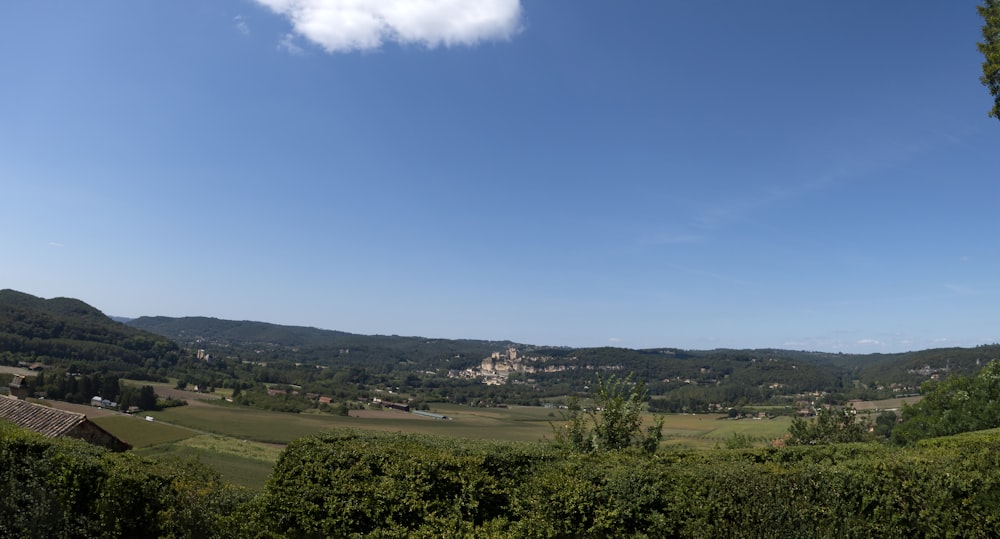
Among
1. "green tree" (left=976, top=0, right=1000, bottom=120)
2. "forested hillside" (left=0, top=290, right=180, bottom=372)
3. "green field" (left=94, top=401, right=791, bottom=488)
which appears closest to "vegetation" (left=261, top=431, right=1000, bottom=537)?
"green tree" (left=976, top=0, right=1000, bottom=120)

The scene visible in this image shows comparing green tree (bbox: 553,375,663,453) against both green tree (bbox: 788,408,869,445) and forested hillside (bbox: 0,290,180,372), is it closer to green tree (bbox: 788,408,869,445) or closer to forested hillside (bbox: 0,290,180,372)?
green tree (bbox: 788,408,869,445)

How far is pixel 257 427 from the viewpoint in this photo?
76.9 m

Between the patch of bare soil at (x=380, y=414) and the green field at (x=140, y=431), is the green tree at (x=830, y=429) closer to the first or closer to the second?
the green field at (x=140, y=431)

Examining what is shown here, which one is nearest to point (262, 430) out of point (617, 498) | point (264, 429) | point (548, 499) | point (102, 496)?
point (264, 429)

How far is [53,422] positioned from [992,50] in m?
31.3

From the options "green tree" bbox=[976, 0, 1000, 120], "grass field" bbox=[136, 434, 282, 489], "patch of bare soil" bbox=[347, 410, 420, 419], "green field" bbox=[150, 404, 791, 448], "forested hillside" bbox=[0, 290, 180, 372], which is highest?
"green tree" bbox=[976, 0, 1000, 120]

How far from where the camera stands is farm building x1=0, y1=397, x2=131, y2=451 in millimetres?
18719

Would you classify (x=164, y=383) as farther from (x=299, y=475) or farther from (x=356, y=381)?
(x=299, y=475)

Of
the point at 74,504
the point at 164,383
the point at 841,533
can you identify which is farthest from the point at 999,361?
the point at 164,383

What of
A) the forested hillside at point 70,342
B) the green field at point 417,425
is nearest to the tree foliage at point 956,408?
the green field at point 417,425

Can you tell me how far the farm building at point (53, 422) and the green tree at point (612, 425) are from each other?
1738 centimetres

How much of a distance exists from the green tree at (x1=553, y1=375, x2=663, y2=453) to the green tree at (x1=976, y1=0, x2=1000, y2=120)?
438 inches

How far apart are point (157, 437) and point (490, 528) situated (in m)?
62.5

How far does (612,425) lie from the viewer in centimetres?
1345
